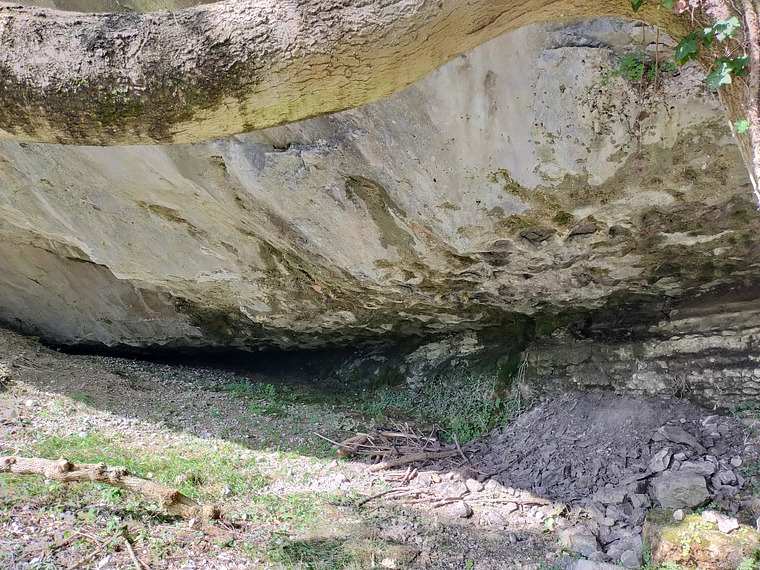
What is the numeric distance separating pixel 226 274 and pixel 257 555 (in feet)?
9.84

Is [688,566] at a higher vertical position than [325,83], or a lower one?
lower

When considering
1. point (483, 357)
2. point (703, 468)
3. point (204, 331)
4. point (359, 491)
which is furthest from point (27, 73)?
point (204, 331)

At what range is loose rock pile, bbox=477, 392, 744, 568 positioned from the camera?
312cm

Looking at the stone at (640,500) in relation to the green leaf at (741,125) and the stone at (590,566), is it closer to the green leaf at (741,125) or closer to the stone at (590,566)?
the stone at (590,566)

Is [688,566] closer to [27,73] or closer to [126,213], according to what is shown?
[27,73]

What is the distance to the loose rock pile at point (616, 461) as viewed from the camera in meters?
3.12

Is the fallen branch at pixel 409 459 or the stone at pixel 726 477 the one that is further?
the fallen branch at pixel 409 459

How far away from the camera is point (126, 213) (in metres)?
4.77

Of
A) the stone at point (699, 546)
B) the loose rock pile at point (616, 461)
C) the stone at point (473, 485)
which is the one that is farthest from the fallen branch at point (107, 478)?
the stone at point (699, 546)

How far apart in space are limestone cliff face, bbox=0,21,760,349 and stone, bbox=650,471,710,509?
1412 mm

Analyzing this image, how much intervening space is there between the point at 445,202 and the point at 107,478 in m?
2.57

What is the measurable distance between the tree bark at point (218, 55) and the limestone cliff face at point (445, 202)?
124cm

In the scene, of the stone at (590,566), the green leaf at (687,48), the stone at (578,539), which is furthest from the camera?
the stone at (578,539)

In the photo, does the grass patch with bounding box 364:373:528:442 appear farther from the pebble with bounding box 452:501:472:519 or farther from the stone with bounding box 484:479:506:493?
the pebble with bounding box 452:501:472:519
